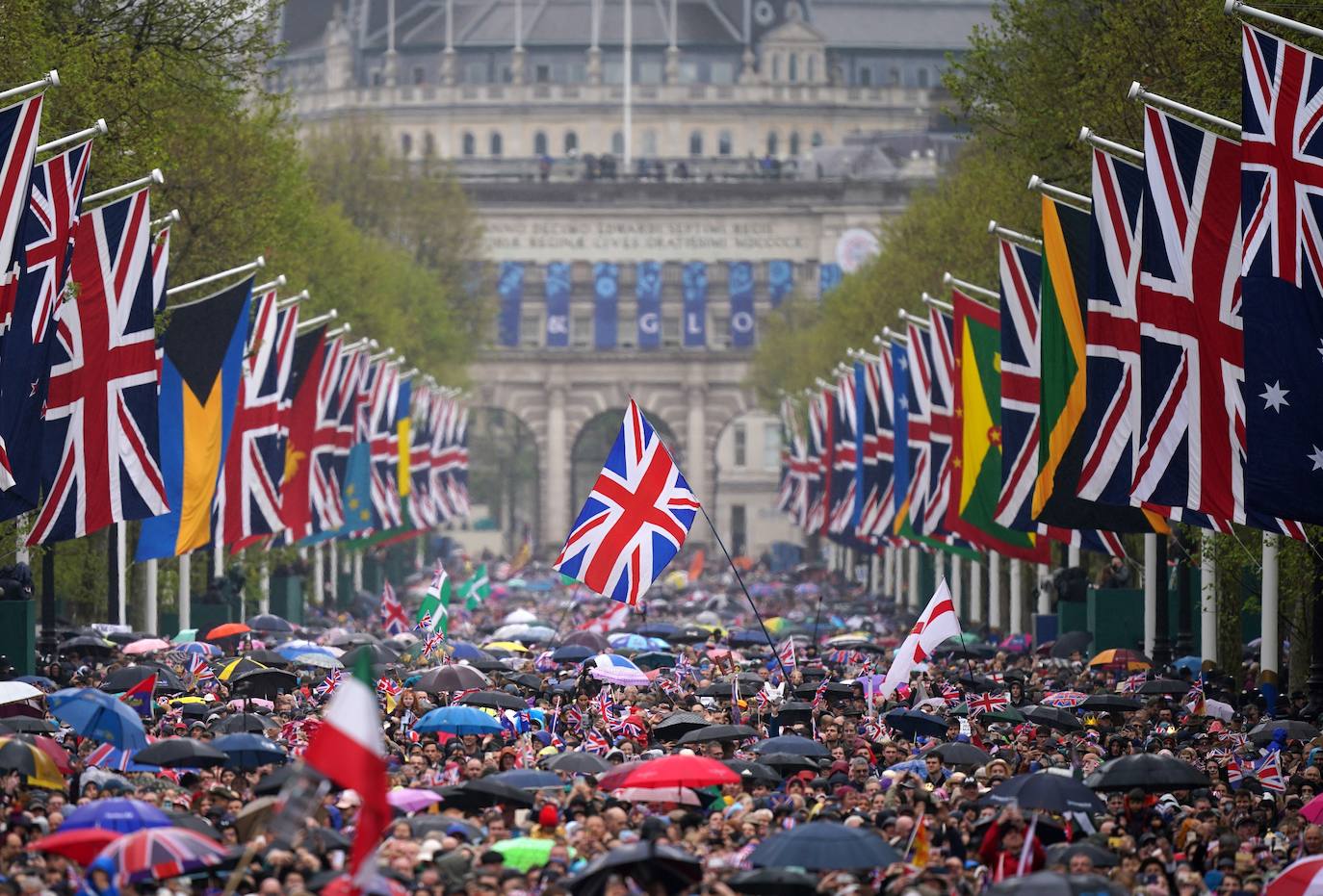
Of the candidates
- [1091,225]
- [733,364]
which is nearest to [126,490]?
[1091,225]

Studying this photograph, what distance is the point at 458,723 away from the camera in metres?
36.3

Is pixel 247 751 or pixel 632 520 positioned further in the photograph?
Result: pixel 632 520

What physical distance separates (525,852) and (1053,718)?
13600 mm

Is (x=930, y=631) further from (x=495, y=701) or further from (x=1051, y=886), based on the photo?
(x=1051, y=886)

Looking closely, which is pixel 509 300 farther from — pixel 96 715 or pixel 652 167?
pixel 96 715

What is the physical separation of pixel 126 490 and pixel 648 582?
739 centimetres

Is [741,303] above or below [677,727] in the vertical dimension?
above

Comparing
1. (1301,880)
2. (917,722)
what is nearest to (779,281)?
(917,722)

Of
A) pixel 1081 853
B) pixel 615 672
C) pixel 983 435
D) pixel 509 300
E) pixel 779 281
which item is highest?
pixel 779 281

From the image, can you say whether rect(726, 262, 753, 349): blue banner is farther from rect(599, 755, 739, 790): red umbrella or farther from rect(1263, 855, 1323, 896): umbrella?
rect(1263, 855, 1323, 896): umbrella

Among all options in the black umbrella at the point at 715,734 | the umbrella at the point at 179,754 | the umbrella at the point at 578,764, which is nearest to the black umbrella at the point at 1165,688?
the black umbrella at the point at 715,734

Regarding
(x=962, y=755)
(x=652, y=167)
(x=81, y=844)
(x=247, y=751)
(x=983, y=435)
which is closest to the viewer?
(x=81, y=844)

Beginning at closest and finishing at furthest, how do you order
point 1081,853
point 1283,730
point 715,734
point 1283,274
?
point 1081,853, point 1283,274, point 715,734, point 1283,730

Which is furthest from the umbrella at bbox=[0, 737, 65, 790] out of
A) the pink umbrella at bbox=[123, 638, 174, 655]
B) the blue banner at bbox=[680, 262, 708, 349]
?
the blue banner at bbox=[680, 262, 708, 349]
